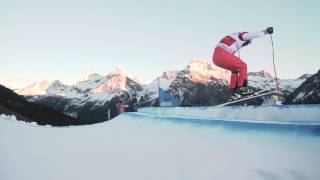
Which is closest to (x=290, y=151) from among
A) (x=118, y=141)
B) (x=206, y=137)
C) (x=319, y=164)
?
(x=319, y=164)

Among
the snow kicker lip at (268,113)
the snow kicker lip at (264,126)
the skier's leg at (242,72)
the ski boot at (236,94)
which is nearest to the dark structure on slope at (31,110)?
the ski boot at (236,94)

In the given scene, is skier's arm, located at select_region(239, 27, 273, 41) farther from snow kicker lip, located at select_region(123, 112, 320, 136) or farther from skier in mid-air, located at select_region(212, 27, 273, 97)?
snow kicker lip, located at select_region(123, 112, 320, 136)

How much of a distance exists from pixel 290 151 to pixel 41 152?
5042mm

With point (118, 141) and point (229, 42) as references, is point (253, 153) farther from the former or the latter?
point (229, 42)

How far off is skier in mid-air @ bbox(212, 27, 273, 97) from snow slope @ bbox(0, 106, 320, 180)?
3536mm

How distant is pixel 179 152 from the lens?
5.79 meters

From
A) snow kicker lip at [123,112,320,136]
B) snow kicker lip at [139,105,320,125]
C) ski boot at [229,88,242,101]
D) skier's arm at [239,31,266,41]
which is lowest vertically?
snow kicker lip at [123,112,320,136]

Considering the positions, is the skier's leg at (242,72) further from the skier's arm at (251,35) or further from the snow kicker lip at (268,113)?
the snow kicker lip at (268,113)

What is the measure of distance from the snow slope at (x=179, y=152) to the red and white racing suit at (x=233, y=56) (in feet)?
11.7

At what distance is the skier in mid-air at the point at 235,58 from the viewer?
458 inches

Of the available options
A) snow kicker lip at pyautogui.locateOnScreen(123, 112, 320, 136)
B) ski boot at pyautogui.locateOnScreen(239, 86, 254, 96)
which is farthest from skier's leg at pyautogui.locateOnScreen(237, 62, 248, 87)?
snow kicker lip at pyautogui.locateOnScreen(123, 112, 320, 136)

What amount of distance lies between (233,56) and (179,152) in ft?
21.9

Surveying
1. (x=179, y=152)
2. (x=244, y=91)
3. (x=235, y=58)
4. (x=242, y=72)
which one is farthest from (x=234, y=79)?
(x=179, y=152)

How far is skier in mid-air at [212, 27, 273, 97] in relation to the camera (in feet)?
38.2
